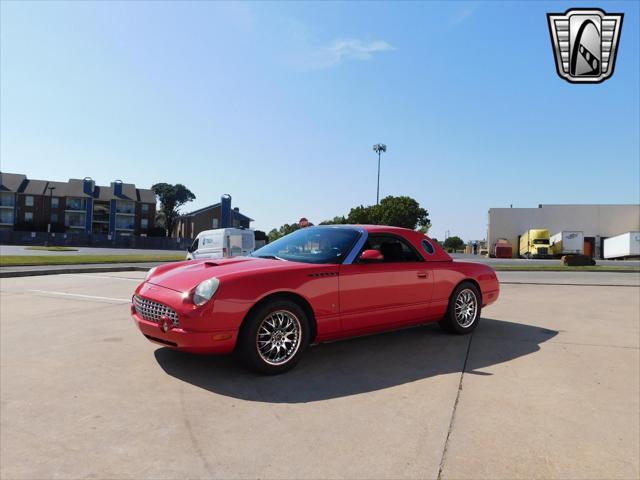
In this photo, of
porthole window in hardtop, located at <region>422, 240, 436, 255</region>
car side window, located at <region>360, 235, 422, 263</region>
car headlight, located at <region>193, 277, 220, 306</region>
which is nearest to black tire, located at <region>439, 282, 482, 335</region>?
porthole window in hardtop, located at <region>422, 240, 436, 255</region>

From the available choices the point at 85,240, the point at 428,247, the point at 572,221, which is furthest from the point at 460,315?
the point at 85,240

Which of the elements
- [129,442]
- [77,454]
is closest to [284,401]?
[129,442]

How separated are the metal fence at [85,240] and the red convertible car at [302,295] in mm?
58989

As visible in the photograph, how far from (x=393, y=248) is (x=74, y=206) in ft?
274

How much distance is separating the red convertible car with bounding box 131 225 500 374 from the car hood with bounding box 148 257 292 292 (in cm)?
1

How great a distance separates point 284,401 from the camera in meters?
3.52

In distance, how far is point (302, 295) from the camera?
168 inches

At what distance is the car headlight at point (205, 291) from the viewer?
389 centimetres

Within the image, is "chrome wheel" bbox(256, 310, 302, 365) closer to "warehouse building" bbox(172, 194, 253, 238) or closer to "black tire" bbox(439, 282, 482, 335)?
"black tire" bbox(439, 282, 482, 335)

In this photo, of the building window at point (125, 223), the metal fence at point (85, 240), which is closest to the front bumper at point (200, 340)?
the metal fence at point (85, 240)

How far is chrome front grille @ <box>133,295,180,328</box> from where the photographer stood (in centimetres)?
397

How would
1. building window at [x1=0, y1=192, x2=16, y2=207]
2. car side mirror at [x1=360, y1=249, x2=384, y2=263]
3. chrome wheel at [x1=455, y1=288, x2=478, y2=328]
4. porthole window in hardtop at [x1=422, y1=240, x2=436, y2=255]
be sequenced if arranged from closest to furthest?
1. car side mirror at [x1=360, y1=249, x2=384, y2=263]
2. porthole window in hardtop at [x1=422, y1=240, x2=436, y2=255]
3. chrome wheel at [x1=455, y1=288, x2=478, y2=328]
4. building window at [x1=0, y1=192, x2=16, y2=207]

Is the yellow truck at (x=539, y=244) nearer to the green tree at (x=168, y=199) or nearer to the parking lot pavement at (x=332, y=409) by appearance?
the parking lot pavement at (x=332, y=409)

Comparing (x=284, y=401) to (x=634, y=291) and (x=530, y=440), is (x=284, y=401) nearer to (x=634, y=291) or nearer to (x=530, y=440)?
(x=530, y=440)
